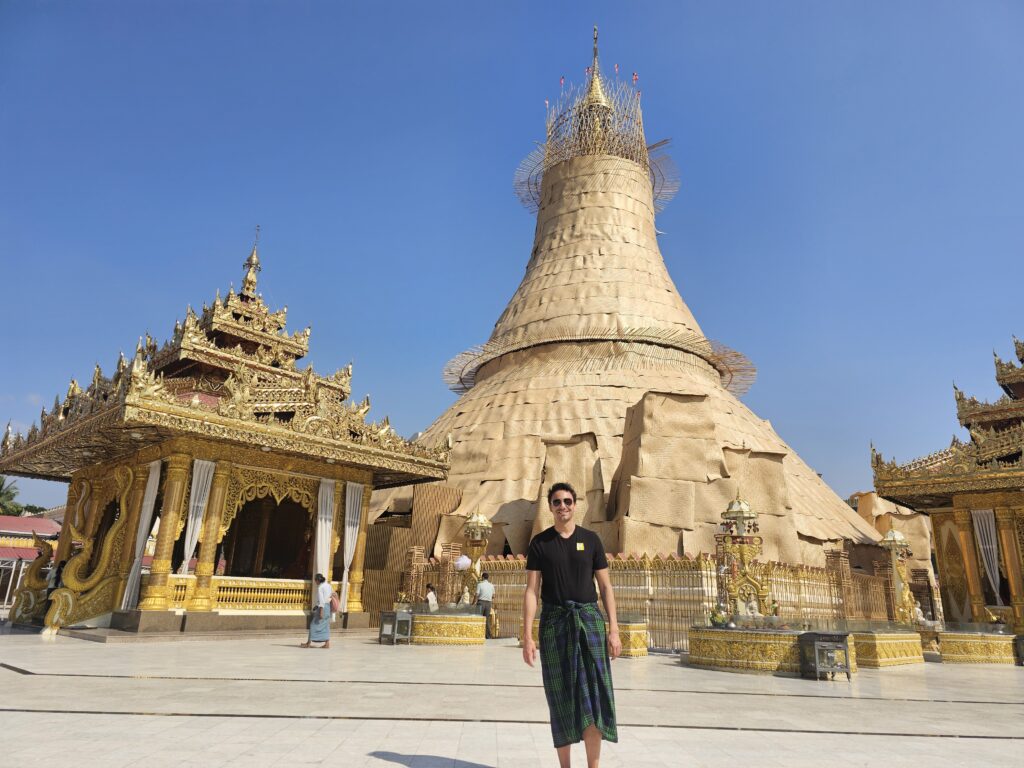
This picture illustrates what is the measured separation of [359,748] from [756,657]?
7513 mm

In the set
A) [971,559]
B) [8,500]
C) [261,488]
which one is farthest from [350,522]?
[8,500]

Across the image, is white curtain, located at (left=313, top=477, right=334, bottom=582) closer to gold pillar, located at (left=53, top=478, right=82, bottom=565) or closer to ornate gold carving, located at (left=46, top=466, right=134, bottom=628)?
ornate gold carving, located at (left=46, top=466, right=134, bottom=628)

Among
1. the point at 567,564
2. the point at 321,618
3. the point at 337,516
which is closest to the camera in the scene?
the point at 567,564

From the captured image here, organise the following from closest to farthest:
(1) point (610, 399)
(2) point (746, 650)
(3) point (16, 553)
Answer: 1. (2) point (746, 650)
2. (1) point (610, 399)
3. (3) point (16, 553)

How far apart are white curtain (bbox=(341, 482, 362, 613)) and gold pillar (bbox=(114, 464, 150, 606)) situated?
14.1 ft

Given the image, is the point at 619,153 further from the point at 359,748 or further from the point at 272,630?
the point at 359,748

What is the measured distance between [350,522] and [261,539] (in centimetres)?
316

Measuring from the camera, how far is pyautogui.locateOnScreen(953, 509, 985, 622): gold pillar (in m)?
17.3

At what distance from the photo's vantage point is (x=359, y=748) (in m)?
4.34

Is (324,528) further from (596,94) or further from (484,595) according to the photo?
(596,94)

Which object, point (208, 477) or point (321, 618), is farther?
point (208, 477)

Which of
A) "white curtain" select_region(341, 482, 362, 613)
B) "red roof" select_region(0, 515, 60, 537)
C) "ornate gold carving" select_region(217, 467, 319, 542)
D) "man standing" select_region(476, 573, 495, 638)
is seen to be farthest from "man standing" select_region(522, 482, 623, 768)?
"red roof" select_region(0, 515, 60, 537)

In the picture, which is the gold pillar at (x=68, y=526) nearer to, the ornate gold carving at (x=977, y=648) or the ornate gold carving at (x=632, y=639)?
the ornate gold carving at (x=632, y=639)

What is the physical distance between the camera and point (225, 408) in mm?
14117
